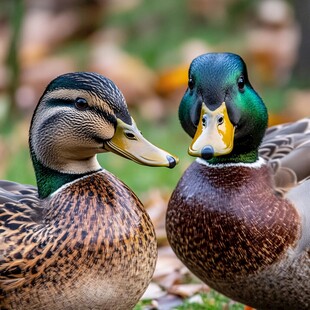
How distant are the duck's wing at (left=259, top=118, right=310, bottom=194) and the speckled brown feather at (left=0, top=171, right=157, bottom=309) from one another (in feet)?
2.41

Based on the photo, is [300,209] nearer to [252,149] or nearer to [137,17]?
[252,149]

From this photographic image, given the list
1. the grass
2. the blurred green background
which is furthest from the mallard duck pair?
the blurred green background

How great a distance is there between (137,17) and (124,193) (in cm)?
678

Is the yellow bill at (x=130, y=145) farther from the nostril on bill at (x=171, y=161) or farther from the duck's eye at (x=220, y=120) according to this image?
the duck's eye at (x=220, y=120)

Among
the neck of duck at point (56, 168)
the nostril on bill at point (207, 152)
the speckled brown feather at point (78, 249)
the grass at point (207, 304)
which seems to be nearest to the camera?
the speckled brown feather at point (78, 249)

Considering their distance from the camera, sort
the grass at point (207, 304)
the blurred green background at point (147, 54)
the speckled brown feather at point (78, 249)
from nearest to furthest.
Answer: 1. the speckled brown feather at point (78, 249)
2. the grass at point (207, 304)
3. the blurred green background at point (147, 54)

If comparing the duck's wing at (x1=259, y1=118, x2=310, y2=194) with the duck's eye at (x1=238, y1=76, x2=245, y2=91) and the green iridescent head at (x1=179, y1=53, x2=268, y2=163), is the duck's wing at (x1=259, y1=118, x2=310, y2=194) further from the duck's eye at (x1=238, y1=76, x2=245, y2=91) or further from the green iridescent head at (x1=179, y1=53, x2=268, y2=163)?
the duck's eye at (x1=238, y1=76, x2=245, y2=91)

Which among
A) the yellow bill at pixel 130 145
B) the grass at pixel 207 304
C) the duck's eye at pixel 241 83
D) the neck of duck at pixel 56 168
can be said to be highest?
the duck's eye at pixel 241 83

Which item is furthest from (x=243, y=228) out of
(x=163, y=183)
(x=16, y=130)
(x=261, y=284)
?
(x=16, y=130)

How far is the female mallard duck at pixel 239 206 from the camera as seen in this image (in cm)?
439

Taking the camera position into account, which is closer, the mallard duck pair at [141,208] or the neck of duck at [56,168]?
the mallard duck pair at [141,208]

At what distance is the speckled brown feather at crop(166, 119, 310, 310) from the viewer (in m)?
4.40

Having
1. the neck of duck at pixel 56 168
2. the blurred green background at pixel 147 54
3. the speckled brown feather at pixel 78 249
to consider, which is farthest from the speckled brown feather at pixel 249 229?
the blurred green background at pixel 147 54

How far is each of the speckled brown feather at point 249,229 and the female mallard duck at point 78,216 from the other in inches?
13.3
